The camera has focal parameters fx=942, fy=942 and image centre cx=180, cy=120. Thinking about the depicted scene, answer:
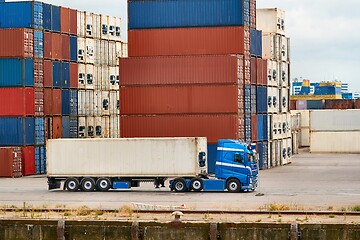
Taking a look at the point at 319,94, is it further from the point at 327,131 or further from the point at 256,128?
the point at 256,128

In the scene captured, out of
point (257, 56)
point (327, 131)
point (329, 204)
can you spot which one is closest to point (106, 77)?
point (257, 56)

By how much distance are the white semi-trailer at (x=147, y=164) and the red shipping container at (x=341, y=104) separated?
249ft

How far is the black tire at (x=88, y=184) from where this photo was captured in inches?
2024

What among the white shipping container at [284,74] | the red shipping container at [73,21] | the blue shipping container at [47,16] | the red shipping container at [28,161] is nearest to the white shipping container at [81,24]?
the red shipping container at [73,21]

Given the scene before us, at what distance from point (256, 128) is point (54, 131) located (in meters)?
15.8

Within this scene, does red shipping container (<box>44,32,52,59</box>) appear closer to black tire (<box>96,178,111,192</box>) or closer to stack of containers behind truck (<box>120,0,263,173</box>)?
stack of containers behind truck (<box>120,0,263,173</box>)

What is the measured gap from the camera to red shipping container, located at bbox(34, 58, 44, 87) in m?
69.6

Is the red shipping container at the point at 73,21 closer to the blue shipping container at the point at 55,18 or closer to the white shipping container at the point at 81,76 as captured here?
the blue shipping container at the point at 55,18

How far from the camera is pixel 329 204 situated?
43.2m

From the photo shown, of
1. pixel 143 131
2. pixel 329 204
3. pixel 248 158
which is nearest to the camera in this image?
pixel 329 204

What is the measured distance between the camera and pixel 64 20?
75438mm

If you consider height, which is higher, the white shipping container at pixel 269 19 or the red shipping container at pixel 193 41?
the white shipping container at pixel 269 19

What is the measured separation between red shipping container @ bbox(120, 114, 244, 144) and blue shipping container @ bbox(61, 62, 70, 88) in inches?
441

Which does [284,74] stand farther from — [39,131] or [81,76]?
[39,131]
